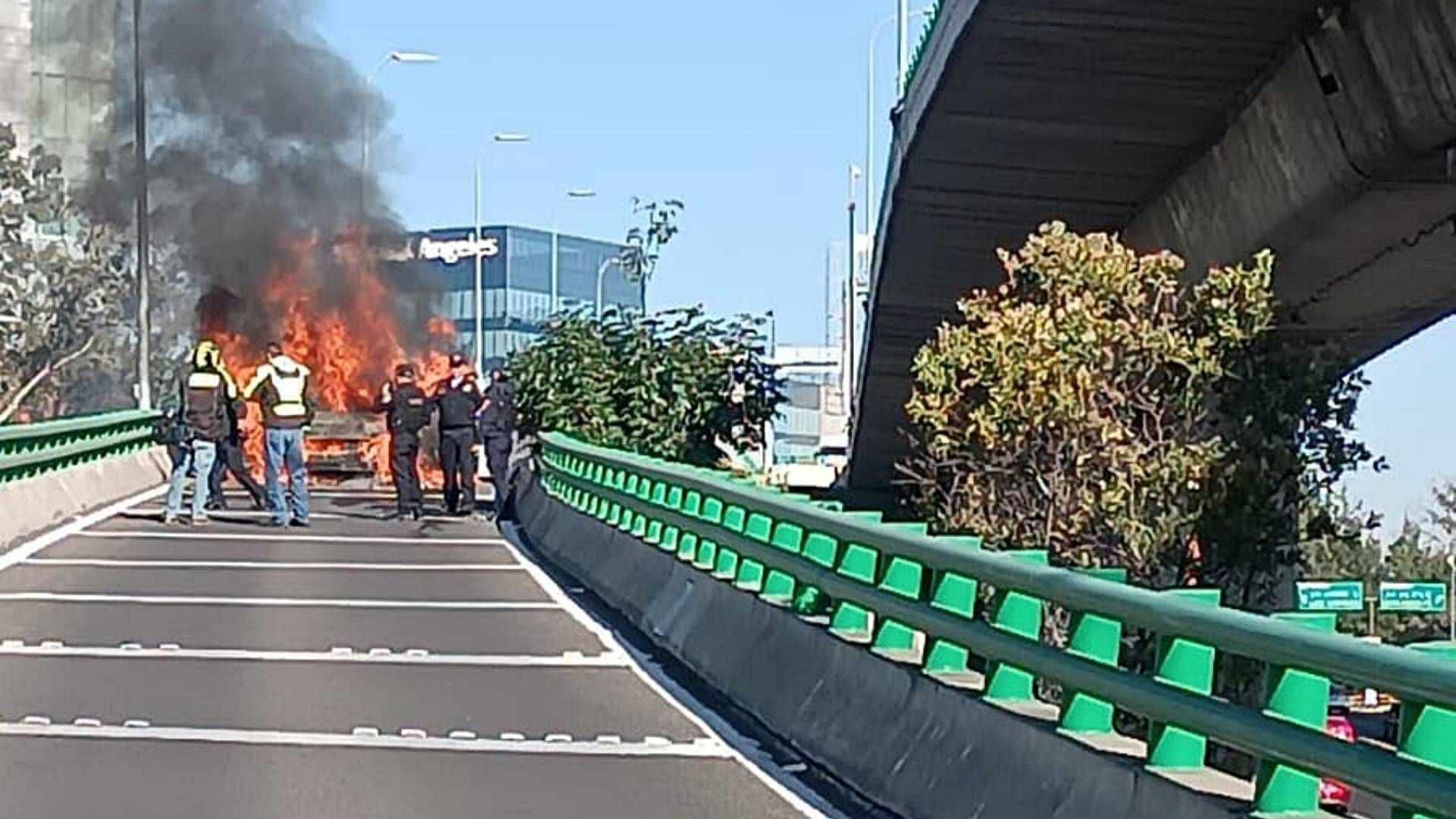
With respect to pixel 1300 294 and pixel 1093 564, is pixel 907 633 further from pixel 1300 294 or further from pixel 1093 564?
pixel 1300 294

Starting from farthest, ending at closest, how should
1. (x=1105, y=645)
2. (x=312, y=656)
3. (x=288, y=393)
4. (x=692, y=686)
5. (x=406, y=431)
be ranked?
(x=406, y=431) < (x=288, y=393) < (x=312, y=656) < (x=692, y=686) < (x=1105, y=645)

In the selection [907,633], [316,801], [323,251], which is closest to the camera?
[316,801]

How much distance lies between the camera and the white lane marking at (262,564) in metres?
19.8

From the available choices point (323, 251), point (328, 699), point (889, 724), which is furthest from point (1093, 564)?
point (323, 251)

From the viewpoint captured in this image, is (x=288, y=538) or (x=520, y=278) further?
(x=520, y=278)

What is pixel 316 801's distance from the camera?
9.76 metres

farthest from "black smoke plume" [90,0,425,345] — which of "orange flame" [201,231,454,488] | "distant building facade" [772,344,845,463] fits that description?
"distant building facade" [772,344,845,463]

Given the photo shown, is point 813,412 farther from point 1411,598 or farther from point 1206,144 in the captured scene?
point 1206,144

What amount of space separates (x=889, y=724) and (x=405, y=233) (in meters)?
42.0

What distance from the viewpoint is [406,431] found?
26.3 meters

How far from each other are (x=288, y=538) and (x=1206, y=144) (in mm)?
10310

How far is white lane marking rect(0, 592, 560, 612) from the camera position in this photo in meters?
17.0

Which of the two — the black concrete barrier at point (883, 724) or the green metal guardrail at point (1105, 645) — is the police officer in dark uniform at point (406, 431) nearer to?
the black concrete barrier at point (883, 724)

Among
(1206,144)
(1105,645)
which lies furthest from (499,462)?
(1105,645)
